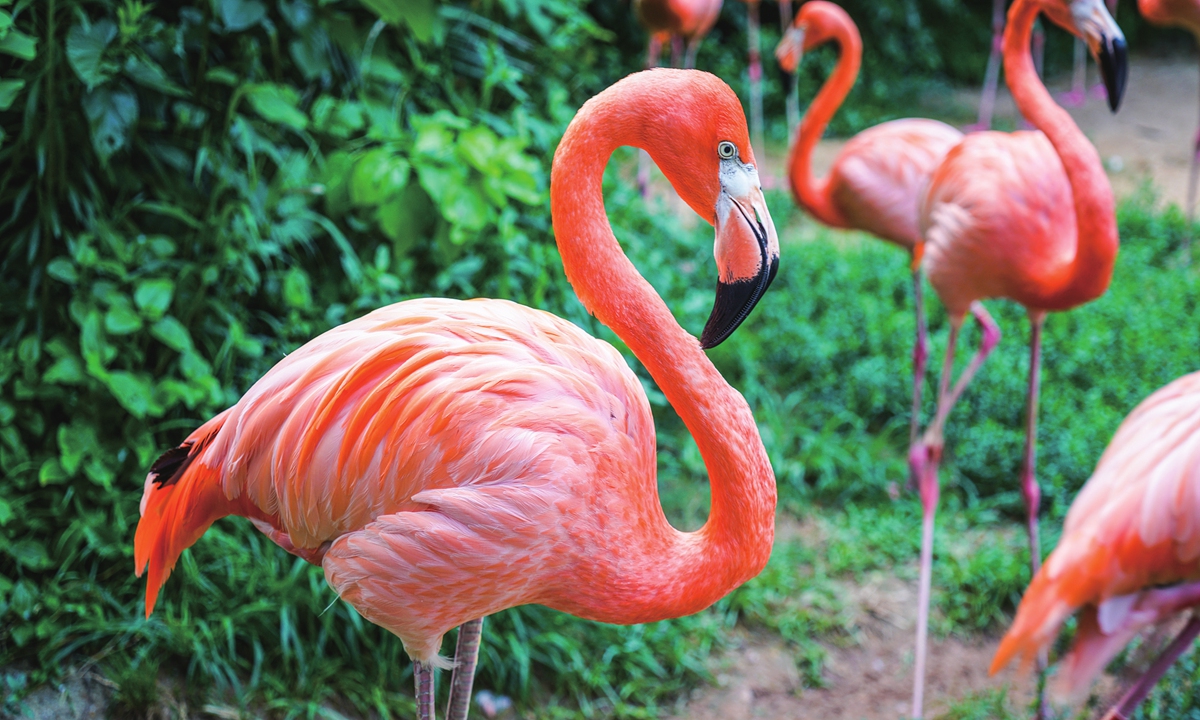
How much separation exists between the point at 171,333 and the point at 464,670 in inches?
48.6

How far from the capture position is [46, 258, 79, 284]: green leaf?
2.51 m

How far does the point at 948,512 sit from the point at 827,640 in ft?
3.12

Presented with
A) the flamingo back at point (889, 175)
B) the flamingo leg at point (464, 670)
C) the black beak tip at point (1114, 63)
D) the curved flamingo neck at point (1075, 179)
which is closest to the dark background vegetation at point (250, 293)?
the flamingo leg at point (464, 670)

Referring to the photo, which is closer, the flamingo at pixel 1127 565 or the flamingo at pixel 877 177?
the flamingo at pixel 1127 565

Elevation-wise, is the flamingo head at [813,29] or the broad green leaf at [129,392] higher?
the flamingo head at [813,29]

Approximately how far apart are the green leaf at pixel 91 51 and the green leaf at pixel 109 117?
6 cm

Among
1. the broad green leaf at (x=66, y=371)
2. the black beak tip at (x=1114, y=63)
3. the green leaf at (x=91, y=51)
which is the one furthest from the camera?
the black beak tip at (x=1114, y=63)

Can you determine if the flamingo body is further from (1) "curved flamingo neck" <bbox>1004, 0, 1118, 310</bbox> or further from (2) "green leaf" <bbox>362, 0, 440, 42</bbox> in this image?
(2) "green leaf" <bbox>362, 0, 440, 42</bbox>

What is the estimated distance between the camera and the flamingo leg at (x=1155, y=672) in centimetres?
218

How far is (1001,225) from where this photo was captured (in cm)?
326

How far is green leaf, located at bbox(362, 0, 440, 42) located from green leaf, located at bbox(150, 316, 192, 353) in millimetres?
1096

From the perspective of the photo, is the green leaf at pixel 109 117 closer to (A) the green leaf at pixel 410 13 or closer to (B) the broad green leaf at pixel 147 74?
(B) the broad green leaf at pixel 147 74

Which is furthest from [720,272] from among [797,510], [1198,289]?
[1198,289]

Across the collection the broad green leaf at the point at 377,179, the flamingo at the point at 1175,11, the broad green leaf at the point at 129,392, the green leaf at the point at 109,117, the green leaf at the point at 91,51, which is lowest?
the broad green leaf at the point at 129,392
